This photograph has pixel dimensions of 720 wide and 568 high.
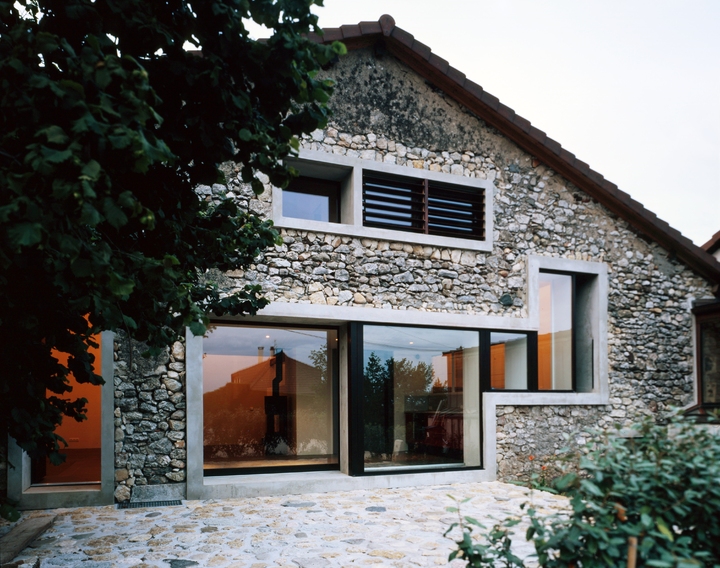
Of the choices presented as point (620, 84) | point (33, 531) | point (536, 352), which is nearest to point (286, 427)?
point (33, 531)

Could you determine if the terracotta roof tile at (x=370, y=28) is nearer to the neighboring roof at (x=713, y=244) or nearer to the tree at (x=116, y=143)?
the tree at (x=116, y=143)

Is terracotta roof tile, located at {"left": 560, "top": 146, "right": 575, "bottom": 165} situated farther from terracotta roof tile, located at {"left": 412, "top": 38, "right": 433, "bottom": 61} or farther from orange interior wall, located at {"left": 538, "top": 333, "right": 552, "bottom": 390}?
orange interior wall, located at {"left": 538, "top": 333, "right": 552, "bottom": 390}

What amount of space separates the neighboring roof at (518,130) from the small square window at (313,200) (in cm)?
203

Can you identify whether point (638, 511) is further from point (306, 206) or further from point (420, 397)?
point (306, 206)

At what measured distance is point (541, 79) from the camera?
20.6 m

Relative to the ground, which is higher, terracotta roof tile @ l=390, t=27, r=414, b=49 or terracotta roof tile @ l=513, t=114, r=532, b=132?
terracotta roof tile @ l=390, t=27, r=414, b=49

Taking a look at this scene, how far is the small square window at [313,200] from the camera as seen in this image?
782 centimetres

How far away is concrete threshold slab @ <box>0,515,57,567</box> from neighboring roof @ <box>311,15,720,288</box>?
21.9 feet

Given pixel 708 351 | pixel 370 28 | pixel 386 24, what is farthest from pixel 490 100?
pixel 708 351

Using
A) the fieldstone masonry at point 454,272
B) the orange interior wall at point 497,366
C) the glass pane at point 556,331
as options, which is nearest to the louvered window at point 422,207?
the fieldstone masonry at point 454,272

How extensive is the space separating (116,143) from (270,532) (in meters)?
4.39

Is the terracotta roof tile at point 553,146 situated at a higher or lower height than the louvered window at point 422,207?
higher

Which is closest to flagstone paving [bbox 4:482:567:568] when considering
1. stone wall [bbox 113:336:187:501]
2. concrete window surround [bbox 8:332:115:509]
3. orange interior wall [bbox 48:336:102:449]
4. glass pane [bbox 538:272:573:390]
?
concrete window surround [bbox 8:332:115:509]

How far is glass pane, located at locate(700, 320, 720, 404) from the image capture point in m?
9.75
